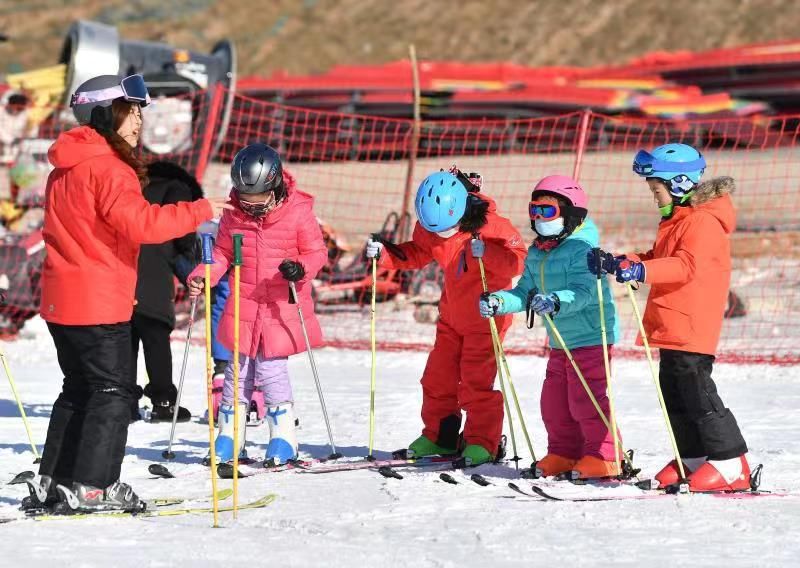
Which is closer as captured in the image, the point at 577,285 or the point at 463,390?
the point at 577,285

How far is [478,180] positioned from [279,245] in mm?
1088

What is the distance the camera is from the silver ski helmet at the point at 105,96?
17.9 feet

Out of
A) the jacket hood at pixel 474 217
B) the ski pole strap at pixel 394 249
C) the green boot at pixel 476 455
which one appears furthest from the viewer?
the ski pole strap at pixel 394 249

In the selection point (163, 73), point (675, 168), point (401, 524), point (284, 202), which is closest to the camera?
point (401, 524)

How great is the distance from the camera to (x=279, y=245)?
634cm

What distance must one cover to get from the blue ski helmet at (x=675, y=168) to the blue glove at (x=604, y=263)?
20.0 inches

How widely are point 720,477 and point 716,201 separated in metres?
1.20

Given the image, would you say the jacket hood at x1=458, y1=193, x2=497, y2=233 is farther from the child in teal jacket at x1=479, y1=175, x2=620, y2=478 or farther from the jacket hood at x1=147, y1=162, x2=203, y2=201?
the jacket hood at x1=147, y1=162, x2=203, y2=201

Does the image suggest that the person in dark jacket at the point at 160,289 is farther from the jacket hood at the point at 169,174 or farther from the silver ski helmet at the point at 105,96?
the silver ski helmet at the point at 105,96

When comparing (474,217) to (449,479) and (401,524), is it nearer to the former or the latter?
(449,479)

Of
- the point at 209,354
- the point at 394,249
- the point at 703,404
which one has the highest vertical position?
the point at 394,249

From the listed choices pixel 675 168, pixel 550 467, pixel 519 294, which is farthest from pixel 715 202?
pixel 550 467

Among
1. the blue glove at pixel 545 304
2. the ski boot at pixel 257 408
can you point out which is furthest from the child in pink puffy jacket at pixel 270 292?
the ski boot at pixel 257 408

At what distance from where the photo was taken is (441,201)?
6391mm
